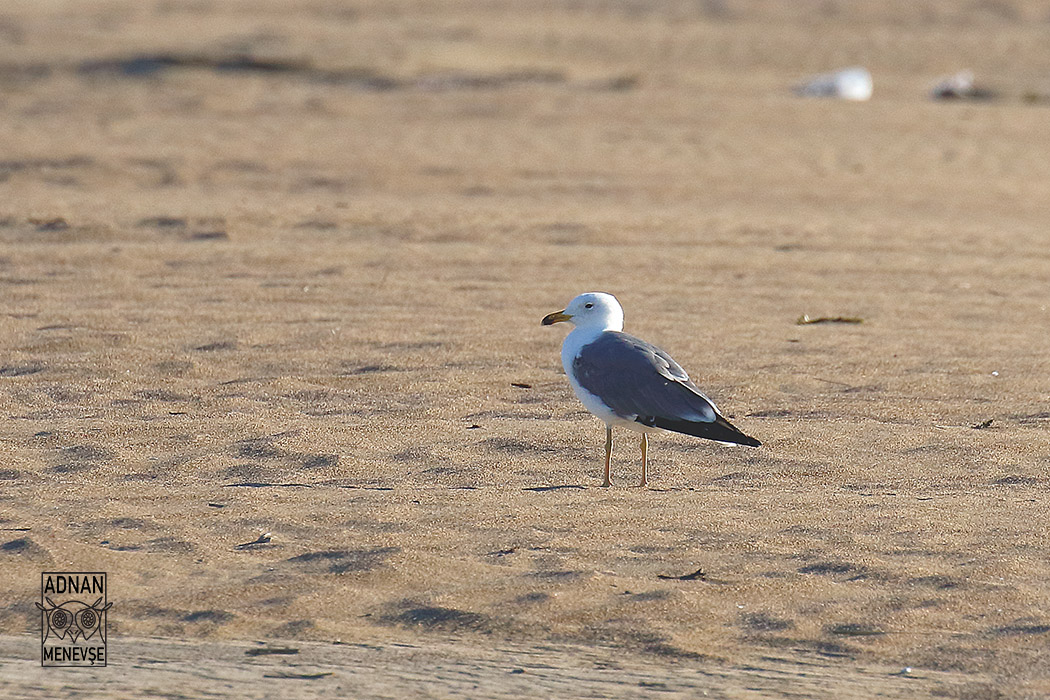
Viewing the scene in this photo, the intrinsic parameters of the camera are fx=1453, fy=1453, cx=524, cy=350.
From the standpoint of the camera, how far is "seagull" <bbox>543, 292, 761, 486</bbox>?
6.28m

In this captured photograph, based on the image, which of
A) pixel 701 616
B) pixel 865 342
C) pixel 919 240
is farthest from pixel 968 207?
pixel 701 616

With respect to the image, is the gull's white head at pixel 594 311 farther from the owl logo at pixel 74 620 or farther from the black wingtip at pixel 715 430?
the owl logo at pixel 74 620

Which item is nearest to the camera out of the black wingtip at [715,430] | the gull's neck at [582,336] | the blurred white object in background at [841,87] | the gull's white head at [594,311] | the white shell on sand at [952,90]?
the black wingtip at [715,430]

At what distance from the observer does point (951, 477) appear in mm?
6637

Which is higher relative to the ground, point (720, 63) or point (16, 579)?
point (720, 63)

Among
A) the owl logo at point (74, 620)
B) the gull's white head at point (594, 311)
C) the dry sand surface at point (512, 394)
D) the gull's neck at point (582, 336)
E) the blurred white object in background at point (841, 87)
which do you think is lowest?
Result: the owl logo at point (74, 620)

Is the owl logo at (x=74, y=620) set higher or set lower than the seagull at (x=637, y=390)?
lower

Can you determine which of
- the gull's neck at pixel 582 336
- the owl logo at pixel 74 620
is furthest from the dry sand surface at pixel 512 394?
the gull's neck at pixel 582 336

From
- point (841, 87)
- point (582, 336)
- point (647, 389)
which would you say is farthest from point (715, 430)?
point (841, 87)

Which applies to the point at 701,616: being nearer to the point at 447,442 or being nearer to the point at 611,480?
the point at 611,480

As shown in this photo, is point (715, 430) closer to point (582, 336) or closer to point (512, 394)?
point (582, 336)

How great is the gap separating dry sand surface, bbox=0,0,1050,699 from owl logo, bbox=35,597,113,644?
77 mm

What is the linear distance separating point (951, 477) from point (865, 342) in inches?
113

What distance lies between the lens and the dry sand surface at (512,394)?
493 centimetres
